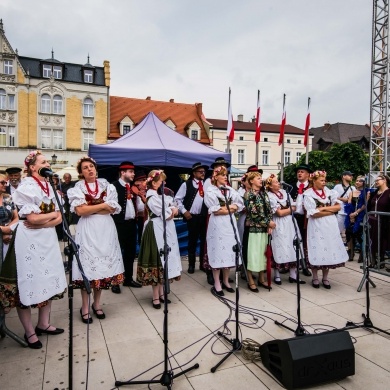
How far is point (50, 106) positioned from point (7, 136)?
14.4ft

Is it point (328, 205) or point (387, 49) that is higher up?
point (387, 49)

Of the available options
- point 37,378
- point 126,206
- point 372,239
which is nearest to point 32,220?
point 37,378

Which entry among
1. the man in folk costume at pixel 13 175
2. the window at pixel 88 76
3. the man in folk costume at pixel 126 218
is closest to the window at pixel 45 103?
the window at pixel 88 76

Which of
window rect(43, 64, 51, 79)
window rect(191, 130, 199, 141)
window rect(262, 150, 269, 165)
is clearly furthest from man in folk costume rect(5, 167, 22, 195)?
window rect(262, 150, 269, 165)

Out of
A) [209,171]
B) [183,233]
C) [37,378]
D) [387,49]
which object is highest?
[387,49]

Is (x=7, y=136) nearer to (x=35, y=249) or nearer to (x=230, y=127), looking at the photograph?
(x=230, y=127)

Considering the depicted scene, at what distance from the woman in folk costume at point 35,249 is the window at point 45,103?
1119 inches

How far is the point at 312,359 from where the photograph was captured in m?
2.52

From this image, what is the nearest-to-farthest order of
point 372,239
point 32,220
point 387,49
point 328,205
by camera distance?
point 32,220 < point 328,205 < point 372,239 < point 387,49

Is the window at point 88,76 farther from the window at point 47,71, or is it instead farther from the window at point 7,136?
the window at point 7,136

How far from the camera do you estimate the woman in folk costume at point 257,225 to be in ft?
16.4

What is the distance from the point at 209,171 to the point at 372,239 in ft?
12.7

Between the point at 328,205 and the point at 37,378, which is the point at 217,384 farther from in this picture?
the point at 328,205

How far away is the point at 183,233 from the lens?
7.69 meters
